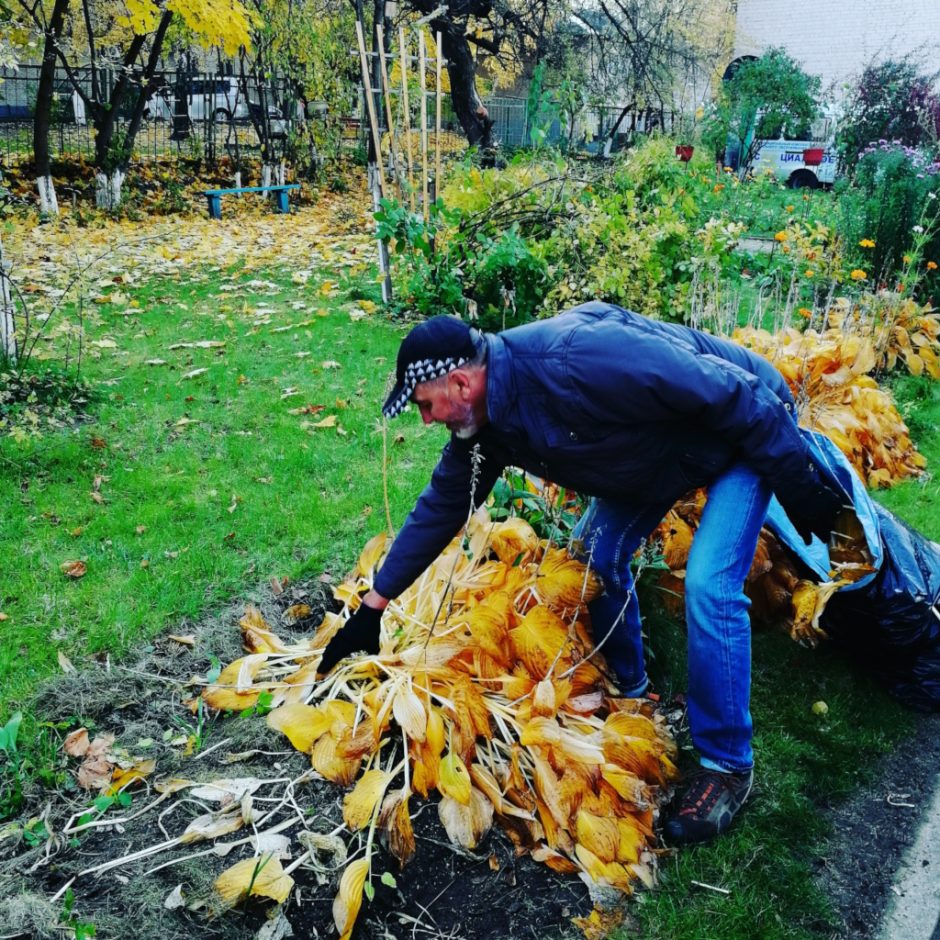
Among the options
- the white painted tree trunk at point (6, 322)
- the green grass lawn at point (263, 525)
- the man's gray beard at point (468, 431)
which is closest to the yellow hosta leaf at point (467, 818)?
the green grass lawn at point (263, 525)

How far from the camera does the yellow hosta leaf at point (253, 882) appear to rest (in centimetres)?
191

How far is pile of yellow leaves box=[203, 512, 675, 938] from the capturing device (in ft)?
7.15

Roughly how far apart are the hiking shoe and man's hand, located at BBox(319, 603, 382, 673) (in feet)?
3.32

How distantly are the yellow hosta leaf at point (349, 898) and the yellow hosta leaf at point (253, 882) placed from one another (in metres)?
0.13

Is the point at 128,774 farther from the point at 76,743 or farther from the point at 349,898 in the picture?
the point at 349,898

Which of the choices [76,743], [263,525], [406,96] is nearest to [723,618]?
[76,743]

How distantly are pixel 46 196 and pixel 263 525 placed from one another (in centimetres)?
970

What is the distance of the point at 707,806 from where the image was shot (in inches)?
89.4

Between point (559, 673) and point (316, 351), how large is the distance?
4332mm

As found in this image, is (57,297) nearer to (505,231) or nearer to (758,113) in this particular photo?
(505,231)

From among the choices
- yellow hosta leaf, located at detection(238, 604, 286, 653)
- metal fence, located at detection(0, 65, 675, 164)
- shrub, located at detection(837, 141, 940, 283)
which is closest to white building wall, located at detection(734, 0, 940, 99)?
metal fence, located at detection(0, 65, 675, 164)

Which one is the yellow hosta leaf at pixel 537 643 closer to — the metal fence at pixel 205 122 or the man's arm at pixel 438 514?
the man's arm at pixel 438 514

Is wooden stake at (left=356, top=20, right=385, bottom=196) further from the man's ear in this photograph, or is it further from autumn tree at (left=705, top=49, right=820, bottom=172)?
autumn tree at (left=705, top=49, right=820, bottom=172)

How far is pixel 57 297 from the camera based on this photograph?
7.17 m
